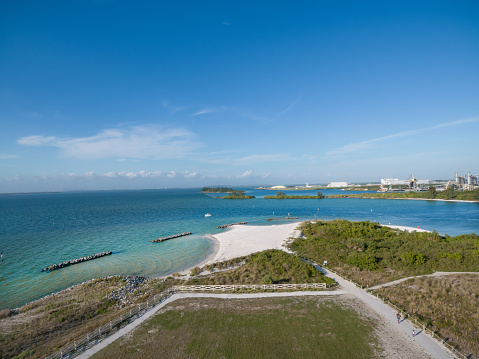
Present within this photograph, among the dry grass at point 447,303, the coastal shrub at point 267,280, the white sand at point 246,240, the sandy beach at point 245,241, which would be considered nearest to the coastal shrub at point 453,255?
the dry grass at point 447,303

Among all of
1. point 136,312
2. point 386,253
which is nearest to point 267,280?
point 136,312

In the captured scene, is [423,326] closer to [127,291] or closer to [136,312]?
[136,312]

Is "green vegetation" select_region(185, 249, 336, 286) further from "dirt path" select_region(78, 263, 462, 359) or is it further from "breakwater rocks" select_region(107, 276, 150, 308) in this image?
"breakwater rocks" select_region(107, 276, 150, 308)

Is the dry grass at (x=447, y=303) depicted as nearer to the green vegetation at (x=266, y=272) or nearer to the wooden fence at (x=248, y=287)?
the wooden fence at (x=248, y=287)

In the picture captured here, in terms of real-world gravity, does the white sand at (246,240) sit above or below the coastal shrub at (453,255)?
below

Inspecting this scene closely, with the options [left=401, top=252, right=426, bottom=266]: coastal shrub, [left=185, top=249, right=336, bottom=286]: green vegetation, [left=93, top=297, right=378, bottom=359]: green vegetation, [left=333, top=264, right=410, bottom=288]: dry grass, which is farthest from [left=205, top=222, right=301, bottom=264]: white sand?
[left=401, top=252, right=426, bottom=266]: coastal shrub

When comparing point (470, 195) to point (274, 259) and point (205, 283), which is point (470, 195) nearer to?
point (274, 259)
